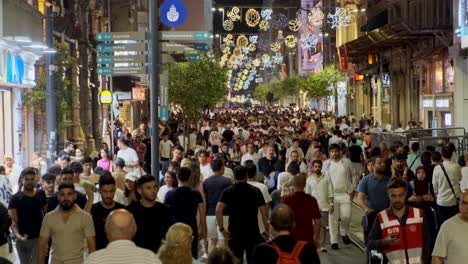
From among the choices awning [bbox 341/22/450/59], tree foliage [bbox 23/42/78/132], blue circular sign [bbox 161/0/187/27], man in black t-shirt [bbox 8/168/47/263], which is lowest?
man in black t-shirt [bbox 8/168/47/263]

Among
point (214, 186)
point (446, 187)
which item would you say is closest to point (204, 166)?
point (214, 186)

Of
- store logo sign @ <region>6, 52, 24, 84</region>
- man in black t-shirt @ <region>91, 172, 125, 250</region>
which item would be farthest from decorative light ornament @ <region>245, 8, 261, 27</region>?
man in black t-shirt @ <region>91, 172, 125, 250</region>

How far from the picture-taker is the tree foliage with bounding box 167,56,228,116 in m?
36.6

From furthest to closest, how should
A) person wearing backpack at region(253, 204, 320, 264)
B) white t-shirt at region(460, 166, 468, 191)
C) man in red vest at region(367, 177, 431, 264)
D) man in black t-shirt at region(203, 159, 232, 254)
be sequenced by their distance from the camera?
white t-shirt at region(460, 166, 468, 191) < man in black t-shirt at region(203, 159, 232, 254) < man in red vest at region(367, 177, 431, 264) < person wearing backpack at region(253, 204, 320, 264)

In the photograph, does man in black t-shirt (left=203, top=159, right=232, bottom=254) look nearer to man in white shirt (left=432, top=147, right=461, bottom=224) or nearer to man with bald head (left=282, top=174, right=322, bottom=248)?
man with bald head (left=282, top=174, right=322, bottom=248)

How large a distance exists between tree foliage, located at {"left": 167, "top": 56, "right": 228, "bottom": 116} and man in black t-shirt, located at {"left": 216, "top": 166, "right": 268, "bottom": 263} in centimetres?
2559

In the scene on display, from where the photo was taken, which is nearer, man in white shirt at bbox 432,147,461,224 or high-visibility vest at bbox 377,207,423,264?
high-visibility vest at bbox 377,207,423,264

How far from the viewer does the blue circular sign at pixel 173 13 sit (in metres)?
16.9

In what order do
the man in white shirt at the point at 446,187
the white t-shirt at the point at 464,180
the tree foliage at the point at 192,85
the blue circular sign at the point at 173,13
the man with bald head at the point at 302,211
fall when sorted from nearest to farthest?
1. the man with bald head at the point at 302,211
2. the man in white shirt at the point at 446,187
3. the white t-shirt at the point at 464,180
4. the blue circular sign at the point at 173,13
5. the tree foliage at the point at 192,85

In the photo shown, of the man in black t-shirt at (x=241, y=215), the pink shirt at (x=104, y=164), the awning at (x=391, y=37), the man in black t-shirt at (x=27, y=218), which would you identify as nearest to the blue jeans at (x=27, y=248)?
the man in black t-shirt at (x=27, y=218)

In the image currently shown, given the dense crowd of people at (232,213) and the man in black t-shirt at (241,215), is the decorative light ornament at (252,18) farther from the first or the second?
the man in black t-shirt at (241,215)

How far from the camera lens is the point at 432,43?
131ft

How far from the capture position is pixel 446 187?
1337cm

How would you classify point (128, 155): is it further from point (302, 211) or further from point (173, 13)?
point (302, 211)
